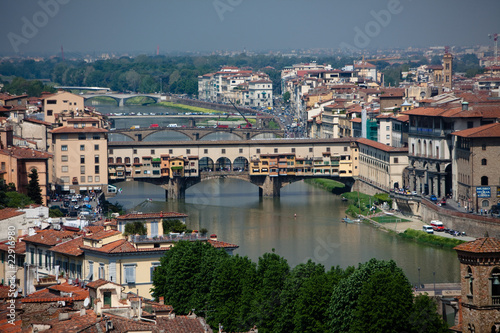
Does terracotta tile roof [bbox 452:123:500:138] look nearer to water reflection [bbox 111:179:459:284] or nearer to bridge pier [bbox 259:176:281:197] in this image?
water reflection [bbox 111:179:459:284]

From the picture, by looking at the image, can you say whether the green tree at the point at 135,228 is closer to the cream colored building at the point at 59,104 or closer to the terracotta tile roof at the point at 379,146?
the terracotta tile roof at the point at 379,146

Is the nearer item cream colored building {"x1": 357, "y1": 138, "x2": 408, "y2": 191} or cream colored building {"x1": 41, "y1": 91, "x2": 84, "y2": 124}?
cream colored building {"x1": 357, "y1": 138, "x2": 408, "y2": 191}

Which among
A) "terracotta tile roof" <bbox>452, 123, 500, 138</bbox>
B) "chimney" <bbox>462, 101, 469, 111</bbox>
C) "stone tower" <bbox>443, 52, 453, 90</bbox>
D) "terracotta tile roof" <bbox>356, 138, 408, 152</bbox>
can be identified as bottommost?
"terracotta tile roof" <bbox>356, 138, 408, 152</bbox>

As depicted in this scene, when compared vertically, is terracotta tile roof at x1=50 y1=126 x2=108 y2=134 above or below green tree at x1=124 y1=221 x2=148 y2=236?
above

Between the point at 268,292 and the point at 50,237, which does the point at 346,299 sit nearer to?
the point at 268,292

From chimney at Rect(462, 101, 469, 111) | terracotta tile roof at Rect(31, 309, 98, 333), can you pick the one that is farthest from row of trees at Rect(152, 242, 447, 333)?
chimney at Rect(462, 101, 469, 111)

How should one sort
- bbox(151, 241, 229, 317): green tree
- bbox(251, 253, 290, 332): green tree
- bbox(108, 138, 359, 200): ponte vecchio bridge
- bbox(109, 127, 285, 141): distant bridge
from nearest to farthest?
bbox(251, 253, 290, 332): green tree < bbox(151, 241, 229, 317): green tree < bbox(108, 138, 359, 200): ponte vecchio bridge < bbox(109, 127, 285, 141): distant bridge

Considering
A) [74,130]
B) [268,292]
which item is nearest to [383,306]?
[268,292]
